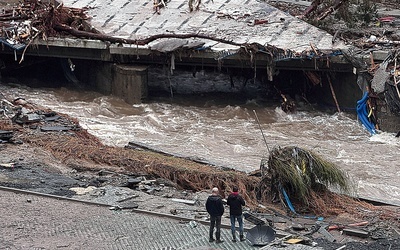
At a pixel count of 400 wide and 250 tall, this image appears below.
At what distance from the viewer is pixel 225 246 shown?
11.8m

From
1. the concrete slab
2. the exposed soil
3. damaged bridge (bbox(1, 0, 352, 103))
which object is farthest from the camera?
the concrete slab

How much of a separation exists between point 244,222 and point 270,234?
1082 mm

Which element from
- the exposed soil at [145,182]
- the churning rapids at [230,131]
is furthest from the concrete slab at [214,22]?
the exposed soil at [145,182]

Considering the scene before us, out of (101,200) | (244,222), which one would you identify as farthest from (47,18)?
(244,222)

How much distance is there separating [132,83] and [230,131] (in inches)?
184

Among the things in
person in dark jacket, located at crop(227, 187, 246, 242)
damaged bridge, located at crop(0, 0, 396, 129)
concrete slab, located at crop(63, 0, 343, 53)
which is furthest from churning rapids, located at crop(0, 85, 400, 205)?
person in dark jacket, located at crop(227, 187, 246, 242)

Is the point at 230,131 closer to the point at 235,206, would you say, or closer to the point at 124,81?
the point at 124,81

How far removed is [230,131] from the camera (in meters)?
23.5

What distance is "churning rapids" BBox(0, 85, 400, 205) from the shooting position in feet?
65.5

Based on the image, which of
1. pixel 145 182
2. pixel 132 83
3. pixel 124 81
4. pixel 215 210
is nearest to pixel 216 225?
pixel 215 210

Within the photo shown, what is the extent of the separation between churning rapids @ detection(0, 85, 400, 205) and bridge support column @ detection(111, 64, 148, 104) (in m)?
0.33

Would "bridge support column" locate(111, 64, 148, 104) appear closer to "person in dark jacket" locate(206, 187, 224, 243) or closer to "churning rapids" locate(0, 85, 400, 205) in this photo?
"churning rapids" locate(0, 85, 400, 205)

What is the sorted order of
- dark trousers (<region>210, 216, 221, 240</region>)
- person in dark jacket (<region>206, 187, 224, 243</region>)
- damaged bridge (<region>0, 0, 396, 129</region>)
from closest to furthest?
person in dark jacket (<region>206, 187, 224, 243</region>) < dark trousers (<region>210, 216, 221, 240</region>) < damaged bridge (<region>0, 0, 396, 129</region>)

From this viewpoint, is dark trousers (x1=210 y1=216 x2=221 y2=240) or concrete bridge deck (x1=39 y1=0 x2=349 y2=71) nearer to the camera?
dark trousers (x1=210 y1=216 x2=221 y2=240)
